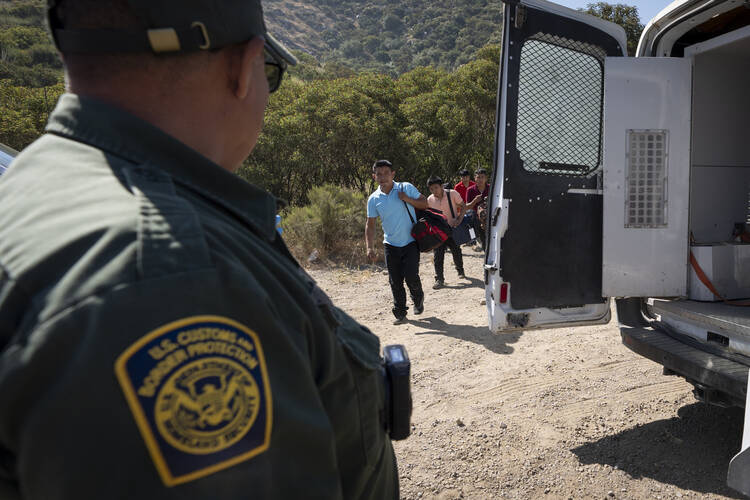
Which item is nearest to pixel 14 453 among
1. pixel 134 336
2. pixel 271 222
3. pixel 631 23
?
pixel 134 336

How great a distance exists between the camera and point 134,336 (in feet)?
1.99

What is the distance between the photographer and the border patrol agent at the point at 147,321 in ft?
1.94

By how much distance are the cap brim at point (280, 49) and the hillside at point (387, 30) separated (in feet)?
210

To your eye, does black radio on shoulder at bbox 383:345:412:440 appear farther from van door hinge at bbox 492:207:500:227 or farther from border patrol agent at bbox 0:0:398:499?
van door hinge at bbox 492:207:500:227

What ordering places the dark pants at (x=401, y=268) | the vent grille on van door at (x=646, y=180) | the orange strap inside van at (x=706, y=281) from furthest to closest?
the dark pants at (x=401, y=268) < the orange strap inside van at (x=706, y=281) < the vent grille on van door at (x=646, y=180)

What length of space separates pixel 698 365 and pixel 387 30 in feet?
312

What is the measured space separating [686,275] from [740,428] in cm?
104

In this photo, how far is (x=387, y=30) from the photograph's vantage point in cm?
9038

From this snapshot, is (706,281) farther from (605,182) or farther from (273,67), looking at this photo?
(273,67)

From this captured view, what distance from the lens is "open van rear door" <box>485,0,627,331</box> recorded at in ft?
11.0

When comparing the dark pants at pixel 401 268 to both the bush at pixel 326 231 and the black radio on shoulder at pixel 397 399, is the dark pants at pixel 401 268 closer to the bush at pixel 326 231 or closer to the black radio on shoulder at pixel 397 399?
the bush at pixel 326 231

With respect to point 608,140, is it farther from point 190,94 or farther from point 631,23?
point 631,23

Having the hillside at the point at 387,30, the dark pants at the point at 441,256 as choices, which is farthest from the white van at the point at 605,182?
the hillside at the point at 387,30

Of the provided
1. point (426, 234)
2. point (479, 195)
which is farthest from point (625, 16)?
point (426, 234)
